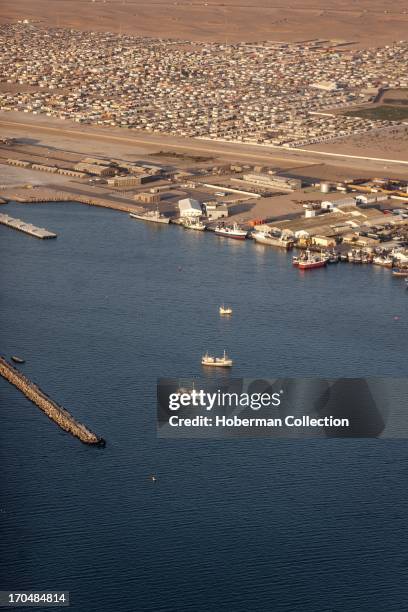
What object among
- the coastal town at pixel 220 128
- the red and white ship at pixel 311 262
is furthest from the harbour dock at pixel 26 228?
the red and white ship at pixel 311 262

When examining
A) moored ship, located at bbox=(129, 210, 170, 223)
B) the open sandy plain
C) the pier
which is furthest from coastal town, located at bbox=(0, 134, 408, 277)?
the open sandy plain

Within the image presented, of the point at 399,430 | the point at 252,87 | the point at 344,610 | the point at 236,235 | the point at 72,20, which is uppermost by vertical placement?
the point at 72,20

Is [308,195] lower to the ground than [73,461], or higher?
higher

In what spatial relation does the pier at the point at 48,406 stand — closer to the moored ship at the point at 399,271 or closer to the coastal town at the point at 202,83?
the moored ship at the point at 399,271

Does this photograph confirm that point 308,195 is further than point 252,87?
No

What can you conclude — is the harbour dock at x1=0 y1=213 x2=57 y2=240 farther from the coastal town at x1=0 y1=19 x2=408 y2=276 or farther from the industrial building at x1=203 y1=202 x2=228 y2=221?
the industrial building at x1=203 y1=202 x2=228 y2=221

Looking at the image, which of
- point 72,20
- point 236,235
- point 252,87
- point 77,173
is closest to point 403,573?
point 236,235

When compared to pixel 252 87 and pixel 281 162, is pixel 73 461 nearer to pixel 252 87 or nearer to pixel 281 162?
pixel 281 162
